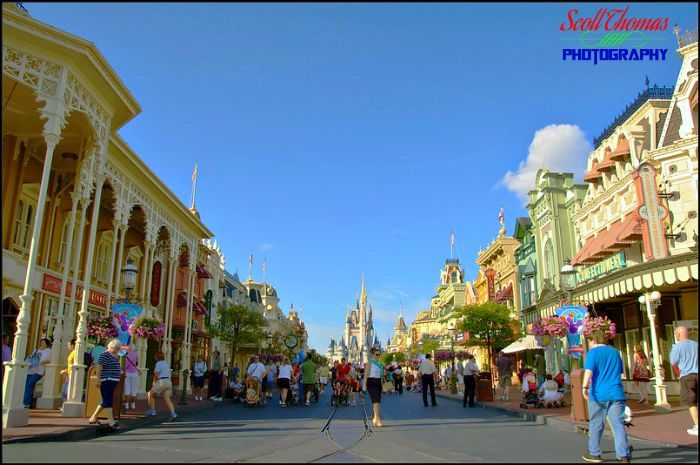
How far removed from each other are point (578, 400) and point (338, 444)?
242 inches

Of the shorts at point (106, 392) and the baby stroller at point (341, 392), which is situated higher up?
the shorts at point (106, 392)

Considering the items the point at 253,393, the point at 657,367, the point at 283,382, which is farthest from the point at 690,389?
the point at 253,393

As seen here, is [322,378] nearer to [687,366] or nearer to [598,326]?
[598,326]

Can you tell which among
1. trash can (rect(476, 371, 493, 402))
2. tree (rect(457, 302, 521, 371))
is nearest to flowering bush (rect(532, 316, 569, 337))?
trash can (rect(476, 371, 493, 402))

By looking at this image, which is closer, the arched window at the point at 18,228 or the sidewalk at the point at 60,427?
the sidewalk at the point at 60,427

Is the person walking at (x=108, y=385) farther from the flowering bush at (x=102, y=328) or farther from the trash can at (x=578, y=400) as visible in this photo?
the trash can at (x=578, y=400)

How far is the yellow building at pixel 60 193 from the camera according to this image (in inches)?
487

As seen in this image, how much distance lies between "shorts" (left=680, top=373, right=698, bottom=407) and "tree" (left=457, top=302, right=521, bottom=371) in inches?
861

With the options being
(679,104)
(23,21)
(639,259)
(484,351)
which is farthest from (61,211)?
(484,351)

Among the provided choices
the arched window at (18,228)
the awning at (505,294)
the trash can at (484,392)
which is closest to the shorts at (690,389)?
the trash can at (484,392)

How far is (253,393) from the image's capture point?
62.3 ft

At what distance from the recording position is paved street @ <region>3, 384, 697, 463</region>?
7180 mm

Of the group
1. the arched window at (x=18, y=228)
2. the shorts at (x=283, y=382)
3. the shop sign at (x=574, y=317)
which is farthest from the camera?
the shorts at (x=283, y=382)

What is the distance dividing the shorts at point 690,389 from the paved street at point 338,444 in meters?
1.20
